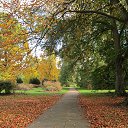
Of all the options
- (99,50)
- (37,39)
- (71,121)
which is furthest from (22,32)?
(99,50)

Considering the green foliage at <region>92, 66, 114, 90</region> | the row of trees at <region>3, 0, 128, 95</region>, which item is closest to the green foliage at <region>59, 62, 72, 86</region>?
the row of trees at <region>3, 0, 128, 95</region>

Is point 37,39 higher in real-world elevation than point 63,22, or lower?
lower

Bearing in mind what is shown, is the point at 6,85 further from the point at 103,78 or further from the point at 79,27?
the point at 79,27

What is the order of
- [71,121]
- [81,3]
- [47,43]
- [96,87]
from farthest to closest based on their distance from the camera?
[96,87]
[81,3]
[47,43]
[71,121]

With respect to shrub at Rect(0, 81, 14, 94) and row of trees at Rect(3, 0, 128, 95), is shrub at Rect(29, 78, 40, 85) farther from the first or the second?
row of trees at Rect(3, 0, 128, 95)

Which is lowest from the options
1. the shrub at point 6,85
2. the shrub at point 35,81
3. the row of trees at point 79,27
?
the shrub at point 6,85

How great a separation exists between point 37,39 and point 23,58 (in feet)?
4.08

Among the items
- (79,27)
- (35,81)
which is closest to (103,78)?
(79,27)

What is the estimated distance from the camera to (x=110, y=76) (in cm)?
3622

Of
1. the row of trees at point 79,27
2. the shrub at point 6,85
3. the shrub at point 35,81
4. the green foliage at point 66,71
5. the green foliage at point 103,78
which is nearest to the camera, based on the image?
the row of trees at point 79,27

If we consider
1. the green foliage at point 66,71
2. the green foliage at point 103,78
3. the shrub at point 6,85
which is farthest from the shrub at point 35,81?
the green foliage at point 103,78

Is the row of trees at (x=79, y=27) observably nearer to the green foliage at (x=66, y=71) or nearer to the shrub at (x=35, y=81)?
the green foliage at (x=66, y=71)

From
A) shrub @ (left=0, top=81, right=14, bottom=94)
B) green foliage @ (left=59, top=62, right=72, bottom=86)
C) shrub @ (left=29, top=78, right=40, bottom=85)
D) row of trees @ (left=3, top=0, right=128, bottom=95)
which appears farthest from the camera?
shrub @ (left=29, top=78, right=40, bottom=85)

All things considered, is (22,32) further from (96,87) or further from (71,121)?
(96,87)
